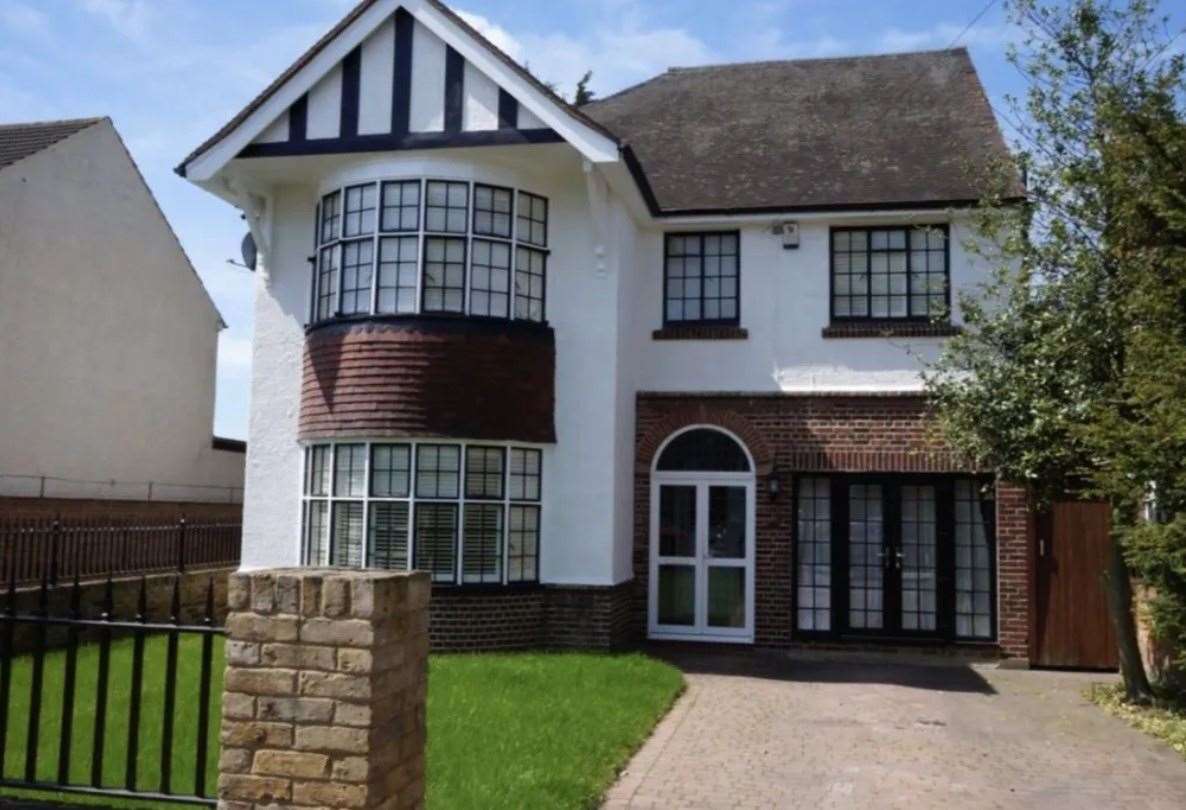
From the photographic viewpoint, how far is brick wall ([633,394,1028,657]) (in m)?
13.8

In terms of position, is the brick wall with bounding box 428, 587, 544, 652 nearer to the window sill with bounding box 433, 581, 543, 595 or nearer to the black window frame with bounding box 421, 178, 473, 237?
the window sill with bounding box 433, 581, 543, 595

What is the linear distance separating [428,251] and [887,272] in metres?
6.10

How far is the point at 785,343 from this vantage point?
14.5 metres

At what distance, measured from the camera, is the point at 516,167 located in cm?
1352

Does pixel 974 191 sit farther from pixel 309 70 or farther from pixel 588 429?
pixel 309 70

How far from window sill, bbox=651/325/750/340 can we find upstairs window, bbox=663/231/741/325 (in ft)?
0.55

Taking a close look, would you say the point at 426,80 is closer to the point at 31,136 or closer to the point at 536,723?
the point at 536,723

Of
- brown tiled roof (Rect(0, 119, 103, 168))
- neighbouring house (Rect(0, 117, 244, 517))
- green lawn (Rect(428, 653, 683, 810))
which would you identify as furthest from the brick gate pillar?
brown tiled roof (Rect(0, 119, 103, 168))

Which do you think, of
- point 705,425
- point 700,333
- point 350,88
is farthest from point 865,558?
point 350,88

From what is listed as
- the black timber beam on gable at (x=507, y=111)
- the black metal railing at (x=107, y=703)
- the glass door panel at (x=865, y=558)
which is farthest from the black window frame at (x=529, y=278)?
the black metal railing at (x=107, y=703)

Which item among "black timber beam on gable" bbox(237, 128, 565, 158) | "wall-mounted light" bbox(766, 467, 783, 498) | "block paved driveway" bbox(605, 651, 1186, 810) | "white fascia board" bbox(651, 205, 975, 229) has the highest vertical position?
"black timber beam on gable" bbox(237, 128, 565, 158)

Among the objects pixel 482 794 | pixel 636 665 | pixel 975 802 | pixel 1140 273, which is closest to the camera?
pixel 482 794

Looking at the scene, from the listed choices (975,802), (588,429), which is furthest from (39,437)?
(975,802)

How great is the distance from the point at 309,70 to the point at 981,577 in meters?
10.5
